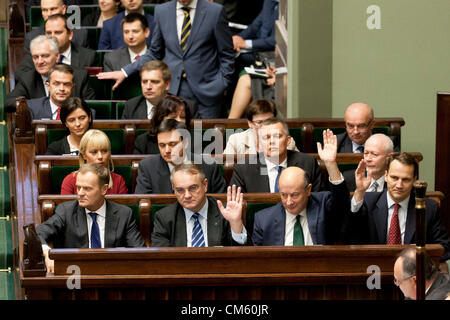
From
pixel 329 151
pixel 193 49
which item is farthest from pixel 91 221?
pixel 193 49

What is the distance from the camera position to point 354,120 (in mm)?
3588

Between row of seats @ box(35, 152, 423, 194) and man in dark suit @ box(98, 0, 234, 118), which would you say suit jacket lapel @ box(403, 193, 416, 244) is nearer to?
row of seats @ box(35, 152, 423, 194)

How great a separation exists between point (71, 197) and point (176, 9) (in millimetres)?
1571

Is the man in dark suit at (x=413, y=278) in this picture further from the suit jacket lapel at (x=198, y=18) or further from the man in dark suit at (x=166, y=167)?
the suit jacket lapel at (x=198, y=18)

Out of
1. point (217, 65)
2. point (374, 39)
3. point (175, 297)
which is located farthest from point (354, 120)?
point (175, 297)

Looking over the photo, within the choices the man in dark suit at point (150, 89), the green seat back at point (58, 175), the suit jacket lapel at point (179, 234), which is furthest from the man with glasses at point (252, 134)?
the suit jacket lapel at point (179, 234)

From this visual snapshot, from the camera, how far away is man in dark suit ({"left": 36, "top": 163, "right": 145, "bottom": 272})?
290 cm

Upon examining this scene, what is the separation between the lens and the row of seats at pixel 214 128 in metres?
3.66

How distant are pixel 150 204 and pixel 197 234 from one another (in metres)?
0.21

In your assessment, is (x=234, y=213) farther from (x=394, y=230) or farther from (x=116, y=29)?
(x=116, y=29)

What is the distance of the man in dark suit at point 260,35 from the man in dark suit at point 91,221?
2.12m

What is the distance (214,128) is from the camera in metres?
3.80

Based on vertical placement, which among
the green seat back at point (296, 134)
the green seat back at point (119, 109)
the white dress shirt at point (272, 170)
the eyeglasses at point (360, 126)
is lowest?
the white dress shirt at point (272, 170)
